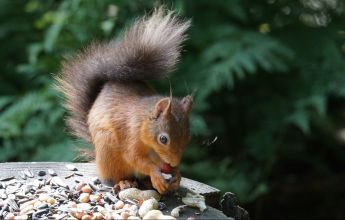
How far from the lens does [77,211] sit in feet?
7.25

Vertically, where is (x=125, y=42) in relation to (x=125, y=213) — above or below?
above

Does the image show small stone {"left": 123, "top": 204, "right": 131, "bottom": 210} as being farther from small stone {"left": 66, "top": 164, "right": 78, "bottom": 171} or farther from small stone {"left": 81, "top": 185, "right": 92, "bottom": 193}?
small stone {"left": 66, "top": 164, "right": 78, "bottom": 171}

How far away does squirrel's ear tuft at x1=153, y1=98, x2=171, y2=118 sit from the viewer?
2.22m

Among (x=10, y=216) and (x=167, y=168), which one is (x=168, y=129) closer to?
(x=167, y=168)

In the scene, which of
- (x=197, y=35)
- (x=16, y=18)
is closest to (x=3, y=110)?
(x=16, y=18)

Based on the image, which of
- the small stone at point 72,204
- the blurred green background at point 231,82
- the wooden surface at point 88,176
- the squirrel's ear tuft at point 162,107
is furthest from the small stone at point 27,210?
the blurred green background at point 231,82

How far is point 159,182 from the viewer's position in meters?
2.28

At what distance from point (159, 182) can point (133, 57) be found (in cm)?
46

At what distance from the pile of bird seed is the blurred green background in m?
1.05

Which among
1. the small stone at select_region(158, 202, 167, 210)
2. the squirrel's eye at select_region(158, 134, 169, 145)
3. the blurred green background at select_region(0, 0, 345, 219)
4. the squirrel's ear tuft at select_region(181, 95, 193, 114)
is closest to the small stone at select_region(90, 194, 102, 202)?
the small stone at select_region(158, 202, 167, 210)

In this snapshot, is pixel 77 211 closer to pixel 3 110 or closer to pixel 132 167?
pixel 132 167

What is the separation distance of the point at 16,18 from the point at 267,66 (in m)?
1.66

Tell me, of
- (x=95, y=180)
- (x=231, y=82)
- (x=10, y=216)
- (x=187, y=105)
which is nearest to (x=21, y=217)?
(x=10, y=216)

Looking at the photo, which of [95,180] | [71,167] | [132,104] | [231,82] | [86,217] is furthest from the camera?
[231,82]
